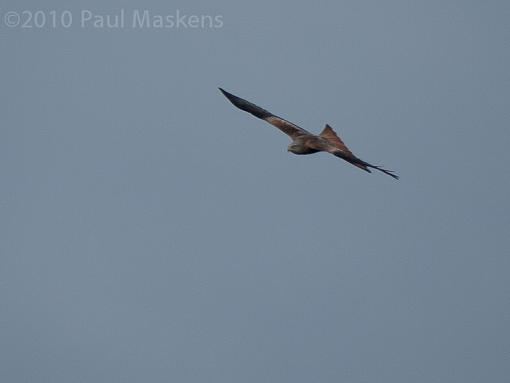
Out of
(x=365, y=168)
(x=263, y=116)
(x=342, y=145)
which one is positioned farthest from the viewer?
(x=263, y=116)

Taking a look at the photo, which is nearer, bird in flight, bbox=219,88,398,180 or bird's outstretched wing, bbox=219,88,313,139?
bird in flight, bbox=219,88,398,180

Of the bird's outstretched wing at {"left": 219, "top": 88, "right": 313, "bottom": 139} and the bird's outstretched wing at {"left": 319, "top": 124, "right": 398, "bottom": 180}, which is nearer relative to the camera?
the bird's outstretched wing at {"left": 319, "top": 124, "right": 398, "bottom": 180}

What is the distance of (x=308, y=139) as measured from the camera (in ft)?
106

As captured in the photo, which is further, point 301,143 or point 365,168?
point 301,143

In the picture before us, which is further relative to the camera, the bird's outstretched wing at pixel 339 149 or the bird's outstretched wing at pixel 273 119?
the bird's outstretched wing at pixel 273 119

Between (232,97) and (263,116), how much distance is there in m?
0.95

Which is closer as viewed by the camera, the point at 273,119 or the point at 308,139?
the point at 308,139

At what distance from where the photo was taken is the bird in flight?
100 feet

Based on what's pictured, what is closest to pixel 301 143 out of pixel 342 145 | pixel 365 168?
pixel 342 145

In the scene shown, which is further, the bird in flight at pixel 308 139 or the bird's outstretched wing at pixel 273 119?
the bird's outstretched wing at pixel 273 119

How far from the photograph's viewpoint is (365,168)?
92.3 feet

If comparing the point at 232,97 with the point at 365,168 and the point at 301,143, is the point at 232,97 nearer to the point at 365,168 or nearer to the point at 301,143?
the point at 301,143

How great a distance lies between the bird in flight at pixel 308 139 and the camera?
30.5 metres

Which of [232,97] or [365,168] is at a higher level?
[232,97]
